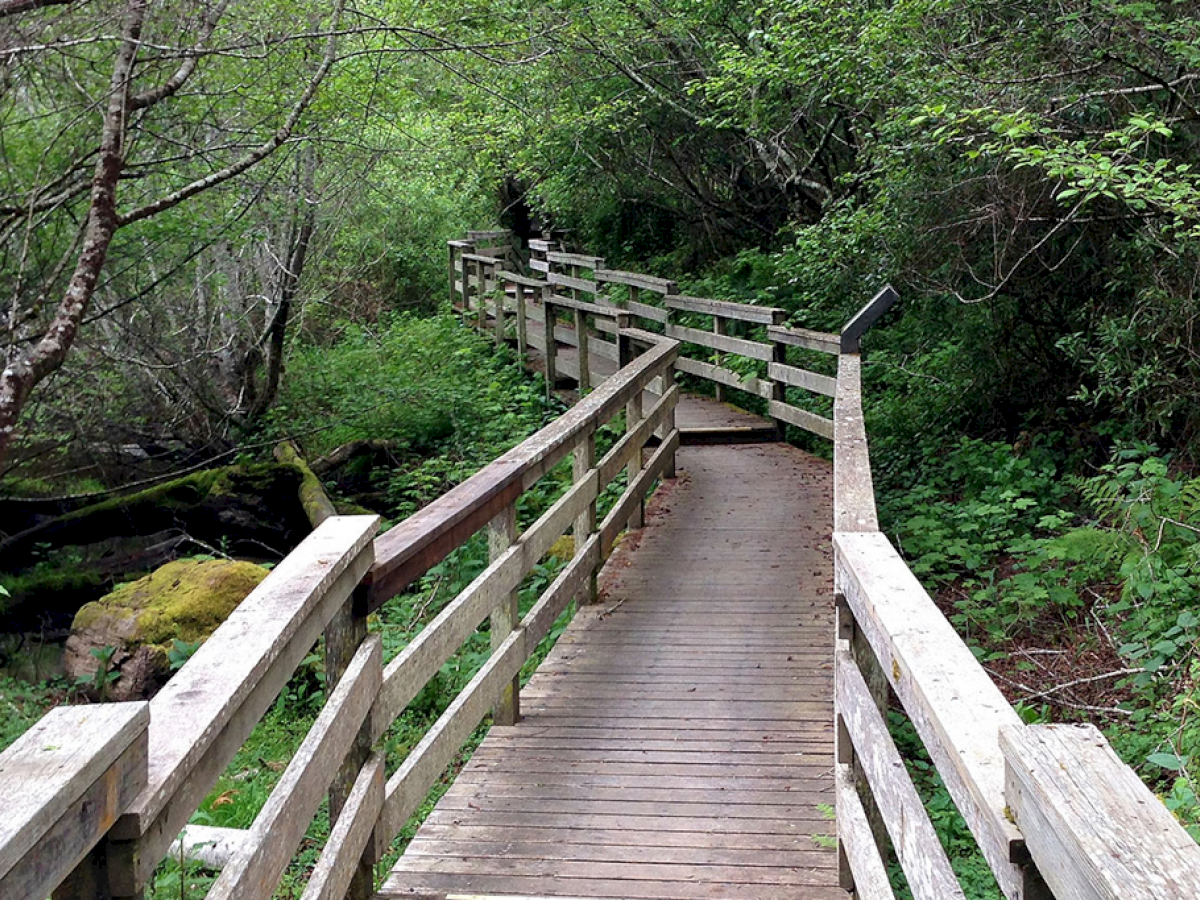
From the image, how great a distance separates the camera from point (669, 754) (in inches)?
181

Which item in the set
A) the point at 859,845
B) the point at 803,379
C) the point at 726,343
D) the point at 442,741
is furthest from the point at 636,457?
the point at 859,845

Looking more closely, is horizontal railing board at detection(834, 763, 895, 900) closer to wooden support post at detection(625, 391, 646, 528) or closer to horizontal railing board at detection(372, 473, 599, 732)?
horizontal railing board at detection(372, 473, 599, 732)

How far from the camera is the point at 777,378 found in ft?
33.8

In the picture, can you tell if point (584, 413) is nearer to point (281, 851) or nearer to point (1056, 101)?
point (281, 851)

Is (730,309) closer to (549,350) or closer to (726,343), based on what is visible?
(726,343)

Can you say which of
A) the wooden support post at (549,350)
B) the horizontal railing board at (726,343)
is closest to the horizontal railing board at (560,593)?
the horizontal railing board at (726,343)

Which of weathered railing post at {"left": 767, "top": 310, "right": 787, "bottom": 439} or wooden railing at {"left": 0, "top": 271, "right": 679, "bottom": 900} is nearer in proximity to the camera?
wooden railing at {"left": 0, "top": 271, "right": 679, "bottom": 900}

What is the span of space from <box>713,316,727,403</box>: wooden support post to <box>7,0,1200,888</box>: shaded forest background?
95cm

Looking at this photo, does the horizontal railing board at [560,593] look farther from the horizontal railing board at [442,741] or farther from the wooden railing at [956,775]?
the wooden railing at [956,775]

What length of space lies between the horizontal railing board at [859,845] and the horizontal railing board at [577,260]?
14.0 m

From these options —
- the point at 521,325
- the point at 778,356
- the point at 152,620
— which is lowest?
the point at 152,620

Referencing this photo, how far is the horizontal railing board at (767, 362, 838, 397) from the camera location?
8.92 metres

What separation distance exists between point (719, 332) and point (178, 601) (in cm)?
632

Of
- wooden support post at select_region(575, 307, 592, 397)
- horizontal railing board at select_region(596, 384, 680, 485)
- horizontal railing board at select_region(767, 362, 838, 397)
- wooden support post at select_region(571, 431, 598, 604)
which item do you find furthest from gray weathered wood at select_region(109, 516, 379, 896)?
wooden support post at select_region(575, 307, 592, 397)
